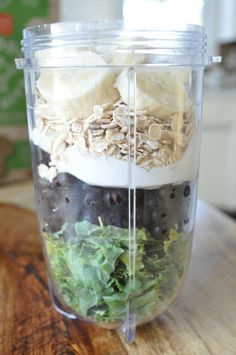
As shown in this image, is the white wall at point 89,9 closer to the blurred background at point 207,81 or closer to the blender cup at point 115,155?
the blurred background at point 207,81

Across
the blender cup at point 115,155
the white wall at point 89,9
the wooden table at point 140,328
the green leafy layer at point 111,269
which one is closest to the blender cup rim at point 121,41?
the blender cup at point 115,155

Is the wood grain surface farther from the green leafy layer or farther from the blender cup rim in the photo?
the blender cup rim

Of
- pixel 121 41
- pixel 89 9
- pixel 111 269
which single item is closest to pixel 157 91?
pixel 121 41

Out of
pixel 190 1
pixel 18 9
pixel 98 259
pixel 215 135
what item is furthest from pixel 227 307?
pixel 190 1

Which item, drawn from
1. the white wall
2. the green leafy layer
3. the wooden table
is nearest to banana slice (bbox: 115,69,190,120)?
the green leafy layer

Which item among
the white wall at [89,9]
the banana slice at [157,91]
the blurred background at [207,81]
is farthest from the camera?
the white wall at [89,9]

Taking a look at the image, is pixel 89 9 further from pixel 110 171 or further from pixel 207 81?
pixel 110 171
